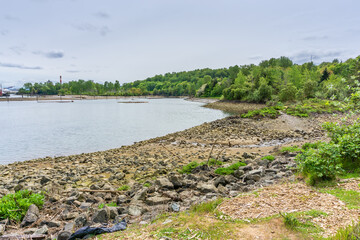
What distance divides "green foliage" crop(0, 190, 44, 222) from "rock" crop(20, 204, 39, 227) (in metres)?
0.24

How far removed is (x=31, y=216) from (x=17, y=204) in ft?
2.88

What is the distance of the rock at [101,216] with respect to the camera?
5.71m

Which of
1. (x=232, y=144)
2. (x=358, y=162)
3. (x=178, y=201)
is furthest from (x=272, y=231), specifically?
(x=232, y=144)

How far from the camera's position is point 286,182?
737cm

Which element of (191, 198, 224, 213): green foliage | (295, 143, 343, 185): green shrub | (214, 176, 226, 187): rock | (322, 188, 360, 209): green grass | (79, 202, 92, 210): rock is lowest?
(79, 202, 92, 210): rock

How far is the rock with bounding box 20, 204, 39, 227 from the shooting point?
6074mm

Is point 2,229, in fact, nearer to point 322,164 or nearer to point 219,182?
point 219,182

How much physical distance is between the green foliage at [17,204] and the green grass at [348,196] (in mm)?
8933

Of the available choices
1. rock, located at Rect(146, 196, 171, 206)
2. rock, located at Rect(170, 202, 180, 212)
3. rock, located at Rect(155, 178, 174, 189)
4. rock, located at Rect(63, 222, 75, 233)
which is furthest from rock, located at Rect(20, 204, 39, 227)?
rock, located at Rect(155, 178, 174, 189)

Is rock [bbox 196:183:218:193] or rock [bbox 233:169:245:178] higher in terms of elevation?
rock [bbox 196:183:218:193]

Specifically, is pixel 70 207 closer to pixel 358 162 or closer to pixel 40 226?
pixel 40 226

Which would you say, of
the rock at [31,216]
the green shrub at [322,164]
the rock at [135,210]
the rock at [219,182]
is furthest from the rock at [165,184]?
the green shrub at [322,164]

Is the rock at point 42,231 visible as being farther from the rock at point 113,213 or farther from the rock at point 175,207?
the rock at point 175,207

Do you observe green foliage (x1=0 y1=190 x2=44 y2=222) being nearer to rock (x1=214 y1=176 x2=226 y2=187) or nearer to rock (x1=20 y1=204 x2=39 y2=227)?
rock (x1=20 y1=204 x2=39 y2=227)
